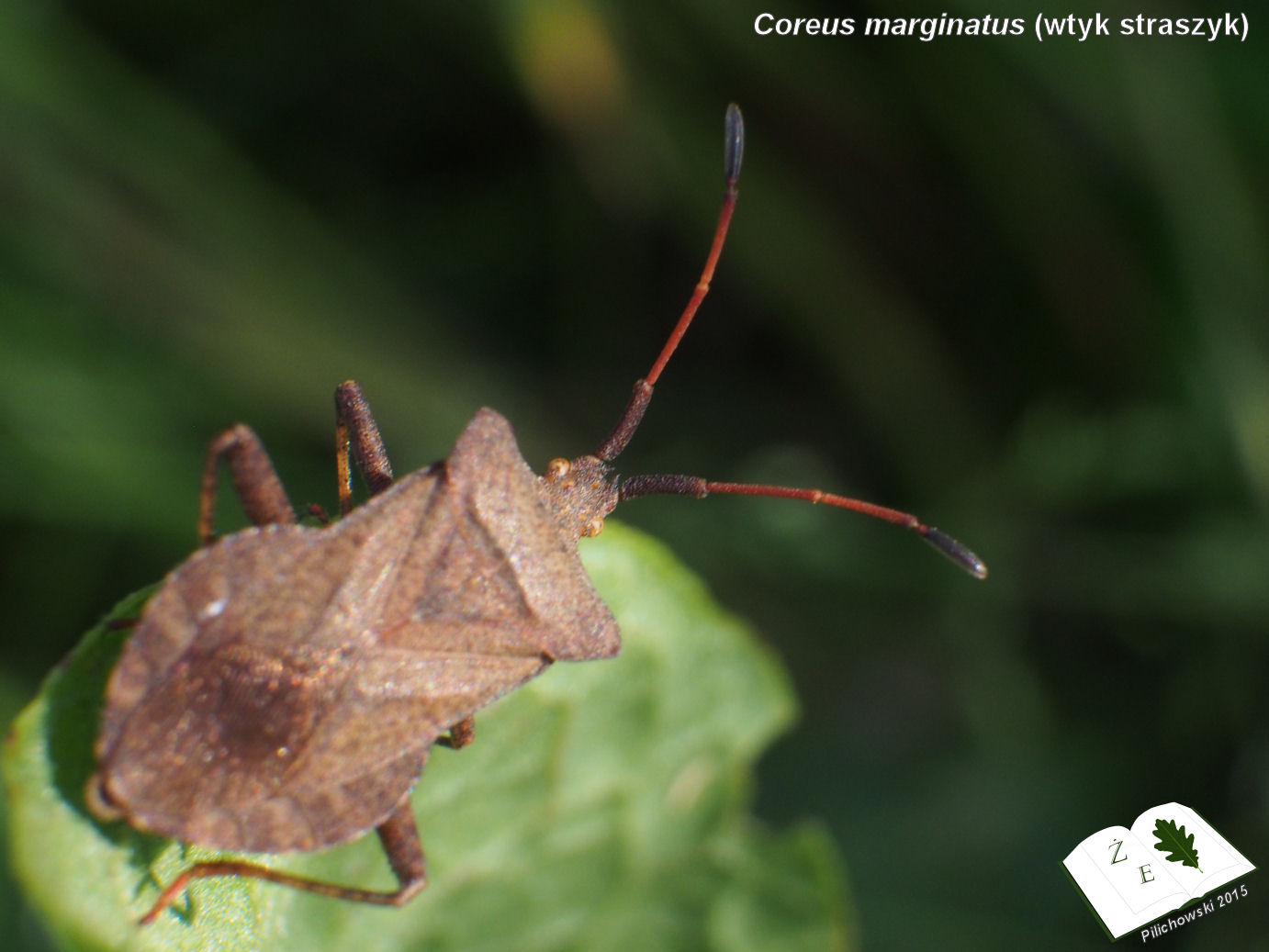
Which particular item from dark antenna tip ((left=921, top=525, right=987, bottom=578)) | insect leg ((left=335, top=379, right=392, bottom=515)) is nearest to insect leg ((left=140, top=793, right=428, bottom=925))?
insect leg ((left=335, top=379, right=392, bottom=515))

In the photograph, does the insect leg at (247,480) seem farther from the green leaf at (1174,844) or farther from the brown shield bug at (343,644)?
the green leaf at (1174,844)

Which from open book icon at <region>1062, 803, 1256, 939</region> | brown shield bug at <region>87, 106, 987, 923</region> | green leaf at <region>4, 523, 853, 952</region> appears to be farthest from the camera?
open book icon at <region>1062, 803, 1256, 939</region>

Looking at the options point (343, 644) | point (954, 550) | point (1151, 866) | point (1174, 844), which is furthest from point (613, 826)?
point (1174, 844)

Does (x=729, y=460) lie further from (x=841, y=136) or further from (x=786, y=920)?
(x=786, y=920)

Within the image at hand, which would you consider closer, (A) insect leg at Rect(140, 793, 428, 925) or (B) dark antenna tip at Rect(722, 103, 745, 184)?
(A) insect leg at Rect(140, 793, 428, 925)

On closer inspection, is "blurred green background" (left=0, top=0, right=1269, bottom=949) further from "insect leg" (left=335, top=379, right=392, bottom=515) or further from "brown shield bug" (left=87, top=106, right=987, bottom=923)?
"brown shield bug" (left=87, top=106, right=987, bottom=923)

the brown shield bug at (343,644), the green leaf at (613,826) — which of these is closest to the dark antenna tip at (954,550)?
the brown shield bug at (343,644)
